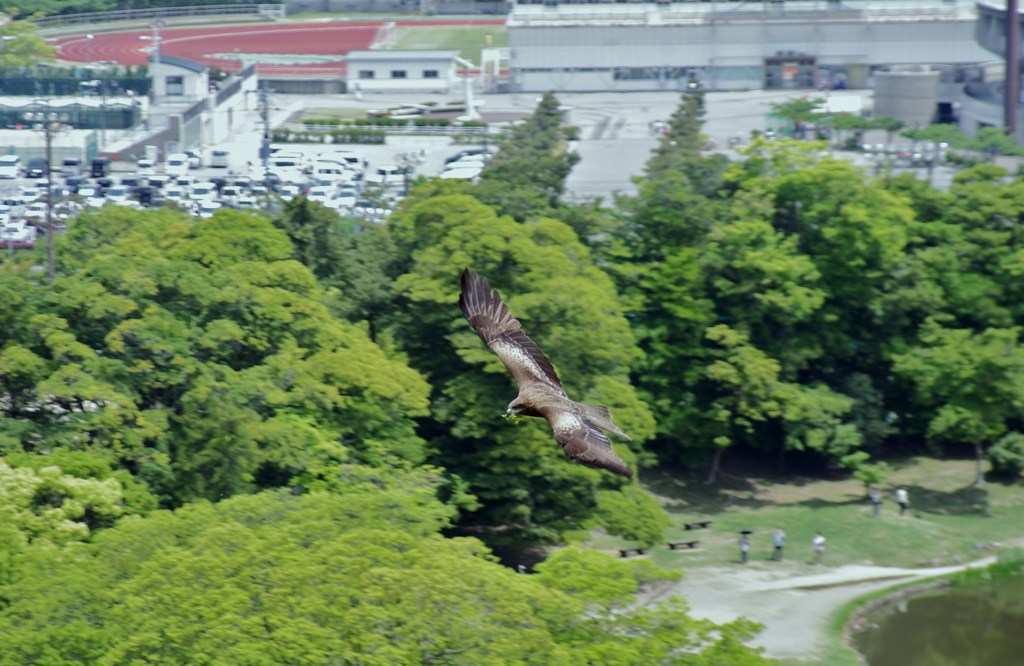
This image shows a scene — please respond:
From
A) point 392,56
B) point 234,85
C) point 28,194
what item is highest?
point 392,56

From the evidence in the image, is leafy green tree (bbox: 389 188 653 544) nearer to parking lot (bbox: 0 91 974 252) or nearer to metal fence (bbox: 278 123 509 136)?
parking lot (bbox: 0 91 974 252)

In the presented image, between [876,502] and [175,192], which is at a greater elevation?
[175,192]

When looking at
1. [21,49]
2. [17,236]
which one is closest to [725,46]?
[21,49]

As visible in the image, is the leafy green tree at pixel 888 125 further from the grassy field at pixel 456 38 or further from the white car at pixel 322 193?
the grassy field at pixel 456 38

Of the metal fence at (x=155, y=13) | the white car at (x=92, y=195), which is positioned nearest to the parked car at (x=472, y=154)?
the white car at (x=92, y=195)

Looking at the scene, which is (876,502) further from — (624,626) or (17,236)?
(17,236)

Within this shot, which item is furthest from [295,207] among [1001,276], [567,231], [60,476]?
[1001,276]

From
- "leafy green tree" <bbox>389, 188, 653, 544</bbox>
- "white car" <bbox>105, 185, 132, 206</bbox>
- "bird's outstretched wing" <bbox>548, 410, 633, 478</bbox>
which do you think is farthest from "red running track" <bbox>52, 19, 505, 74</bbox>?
"bird's outstretched wing" <bbox>548, 410, 633, 478</bbox>
